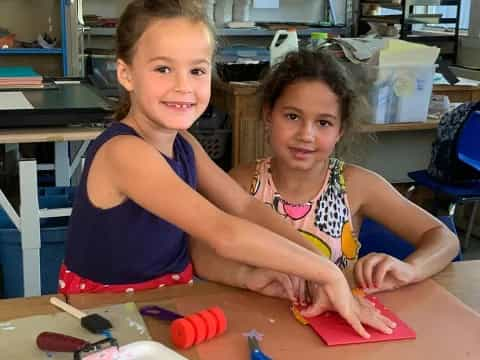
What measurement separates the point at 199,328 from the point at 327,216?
69 centimetres

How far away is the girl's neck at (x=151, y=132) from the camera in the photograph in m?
1.21

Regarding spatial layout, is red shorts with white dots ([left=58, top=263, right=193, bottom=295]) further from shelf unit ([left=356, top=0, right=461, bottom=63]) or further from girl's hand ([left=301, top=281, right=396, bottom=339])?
shelf unit ([left=356, top=0, right=461, bottom=63])

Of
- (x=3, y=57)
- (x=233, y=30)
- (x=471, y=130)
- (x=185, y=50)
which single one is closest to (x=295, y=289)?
(x=185, y=50)

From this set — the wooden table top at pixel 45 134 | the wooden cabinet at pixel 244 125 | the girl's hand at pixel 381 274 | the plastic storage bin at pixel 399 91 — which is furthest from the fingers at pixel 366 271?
the wooden cabinet at pixel 244 125

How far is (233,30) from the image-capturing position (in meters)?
5.36

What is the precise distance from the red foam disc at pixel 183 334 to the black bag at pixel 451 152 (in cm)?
223

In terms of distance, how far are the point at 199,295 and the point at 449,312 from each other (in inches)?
15.9

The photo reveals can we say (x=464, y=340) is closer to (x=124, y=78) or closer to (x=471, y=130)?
(x=124, y=78)

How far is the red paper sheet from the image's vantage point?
3.30ft

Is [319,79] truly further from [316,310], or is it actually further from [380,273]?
[316,310]

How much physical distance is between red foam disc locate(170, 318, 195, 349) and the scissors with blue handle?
0.27ft

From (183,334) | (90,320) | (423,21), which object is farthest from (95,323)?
(423,21)

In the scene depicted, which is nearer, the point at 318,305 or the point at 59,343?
the point at 59,343

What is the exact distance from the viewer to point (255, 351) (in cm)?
94
